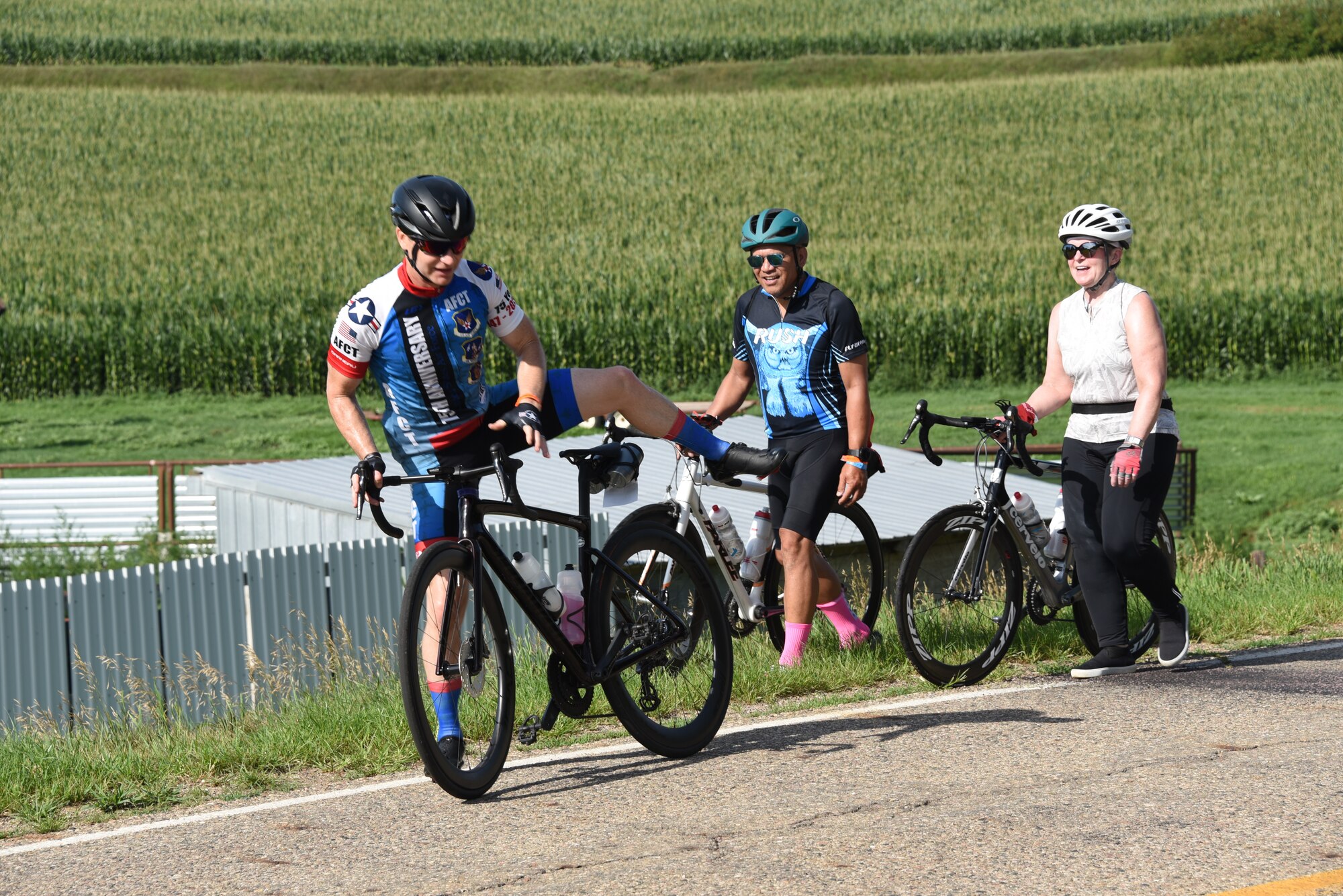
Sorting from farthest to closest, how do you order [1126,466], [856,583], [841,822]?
[856,583] < [1126,466] < [841,822]

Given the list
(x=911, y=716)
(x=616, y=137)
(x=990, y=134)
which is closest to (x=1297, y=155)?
(x=990, y=134)

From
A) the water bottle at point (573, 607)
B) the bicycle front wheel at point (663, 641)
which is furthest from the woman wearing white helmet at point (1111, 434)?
the water bottle at point (573, 607)

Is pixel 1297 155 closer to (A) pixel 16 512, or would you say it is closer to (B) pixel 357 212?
(B) pixel 357 212

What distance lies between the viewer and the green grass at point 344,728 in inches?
231

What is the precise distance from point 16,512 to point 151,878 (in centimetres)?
1596

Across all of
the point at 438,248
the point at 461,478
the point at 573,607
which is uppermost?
the point at 438,248

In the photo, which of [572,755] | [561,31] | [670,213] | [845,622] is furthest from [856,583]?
[561,31]

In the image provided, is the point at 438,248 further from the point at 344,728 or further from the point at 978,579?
the point at 978,579

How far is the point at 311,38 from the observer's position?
8494 centimetres

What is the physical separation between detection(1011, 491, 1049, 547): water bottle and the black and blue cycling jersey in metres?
0.87

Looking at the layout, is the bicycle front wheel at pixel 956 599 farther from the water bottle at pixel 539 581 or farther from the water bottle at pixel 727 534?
the water bottle at pixel 539 581

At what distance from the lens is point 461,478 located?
5.67 meters

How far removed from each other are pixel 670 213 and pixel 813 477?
47.3 m

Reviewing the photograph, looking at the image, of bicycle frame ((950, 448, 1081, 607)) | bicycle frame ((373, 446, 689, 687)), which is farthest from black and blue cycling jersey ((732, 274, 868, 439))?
bicycle frame ((373, 446, 689, 687))
